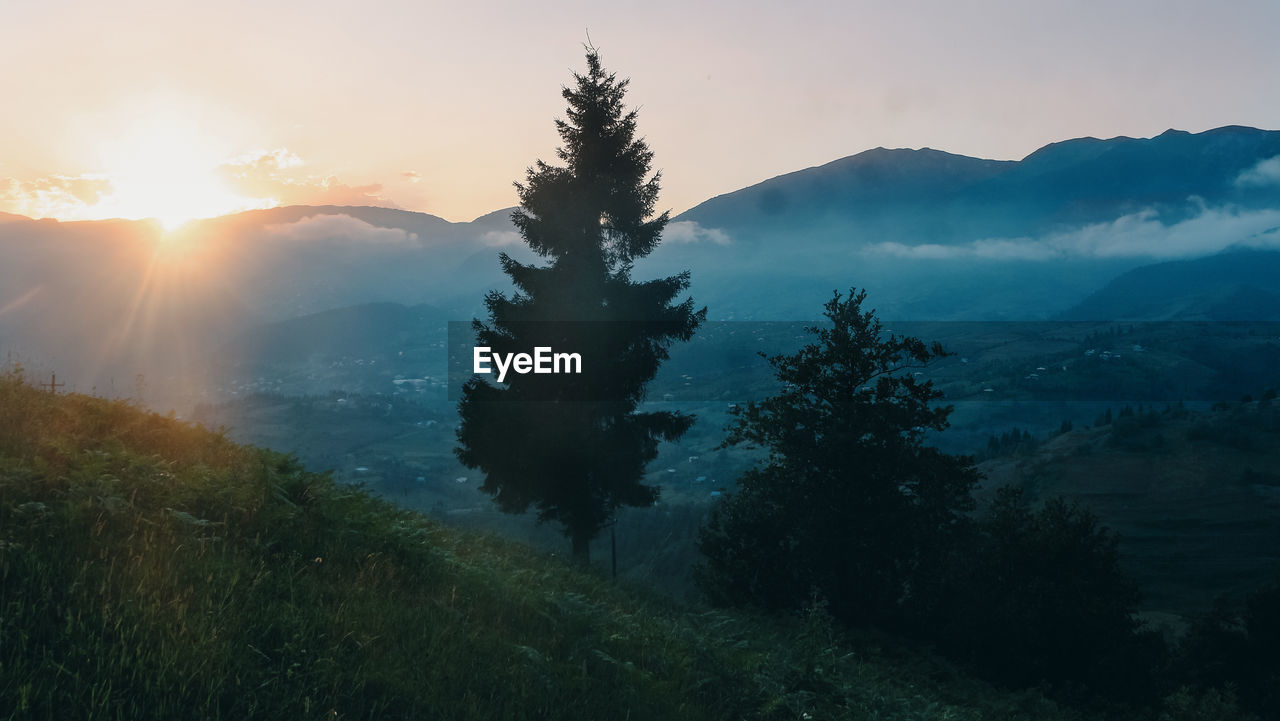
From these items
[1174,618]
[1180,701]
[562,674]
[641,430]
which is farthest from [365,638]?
[1174,618]

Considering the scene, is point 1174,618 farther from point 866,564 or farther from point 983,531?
point 866,564

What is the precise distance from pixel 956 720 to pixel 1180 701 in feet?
48.6

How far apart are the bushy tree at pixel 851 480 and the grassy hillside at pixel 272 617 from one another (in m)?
11.2

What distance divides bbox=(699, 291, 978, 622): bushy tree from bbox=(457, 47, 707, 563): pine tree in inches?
158

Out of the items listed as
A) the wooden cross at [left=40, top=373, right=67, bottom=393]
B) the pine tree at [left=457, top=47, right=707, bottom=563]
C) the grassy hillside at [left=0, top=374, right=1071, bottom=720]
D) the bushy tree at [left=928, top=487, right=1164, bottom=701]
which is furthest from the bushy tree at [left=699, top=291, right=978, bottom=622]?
the wooden cross at [left=40, top=373, right=67, bottom=393]

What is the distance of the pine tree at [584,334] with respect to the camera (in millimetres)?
23422

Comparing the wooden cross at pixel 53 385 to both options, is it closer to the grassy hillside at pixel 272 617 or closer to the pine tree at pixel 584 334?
the grassy hillside at pixel 272 617

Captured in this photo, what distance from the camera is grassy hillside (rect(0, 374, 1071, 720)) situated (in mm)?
5211

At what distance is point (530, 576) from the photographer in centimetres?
1169

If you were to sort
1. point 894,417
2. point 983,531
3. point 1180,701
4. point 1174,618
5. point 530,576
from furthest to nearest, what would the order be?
point 1174,618, point 983,531, point 894,417, point 1180,701, point 530,576

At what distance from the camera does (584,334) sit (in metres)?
23.1

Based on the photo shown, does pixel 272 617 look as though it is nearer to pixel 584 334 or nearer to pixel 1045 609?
pixel 584 334

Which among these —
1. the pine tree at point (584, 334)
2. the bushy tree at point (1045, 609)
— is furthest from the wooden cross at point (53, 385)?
the bushy tree at point (1045, 609)

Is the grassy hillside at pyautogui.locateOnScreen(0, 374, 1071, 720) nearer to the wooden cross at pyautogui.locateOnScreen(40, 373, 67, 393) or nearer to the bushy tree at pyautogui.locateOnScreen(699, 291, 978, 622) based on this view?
the wooden cross at pyautogui.locateOnScreen(40, 373, 67, 393)
